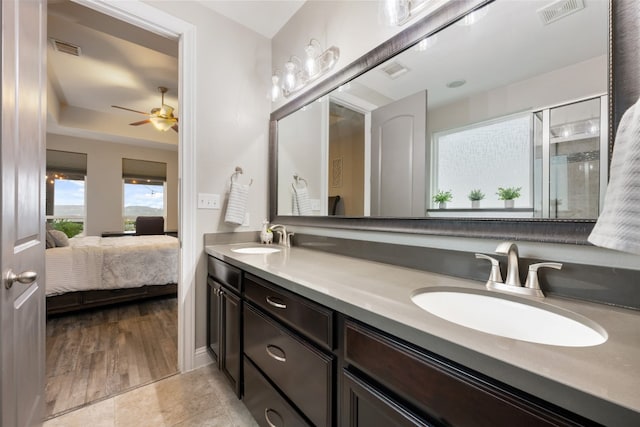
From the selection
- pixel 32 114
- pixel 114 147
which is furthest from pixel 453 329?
pixel 114 147

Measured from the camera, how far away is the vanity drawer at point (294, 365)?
2.80ft

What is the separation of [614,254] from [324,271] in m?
0.89

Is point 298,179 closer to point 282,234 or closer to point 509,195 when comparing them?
point 282,234

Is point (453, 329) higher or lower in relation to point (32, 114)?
lower

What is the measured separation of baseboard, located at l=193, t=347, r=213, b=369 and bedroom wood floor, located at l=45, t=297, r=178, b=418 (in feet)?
0.48

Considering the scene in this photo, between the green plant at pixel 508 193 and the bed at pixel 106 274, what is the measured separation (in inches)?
133

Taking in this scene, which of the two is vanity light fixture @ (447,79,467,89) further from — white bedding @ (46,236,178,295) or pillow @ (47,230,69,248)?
pillow @ (47,230,69,248)

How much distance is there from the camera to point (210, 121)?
6.35ft

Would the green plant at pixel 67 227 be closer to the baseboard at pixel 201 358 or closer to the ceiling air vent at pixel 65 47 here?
the ceiling air vent at pixel 65 47

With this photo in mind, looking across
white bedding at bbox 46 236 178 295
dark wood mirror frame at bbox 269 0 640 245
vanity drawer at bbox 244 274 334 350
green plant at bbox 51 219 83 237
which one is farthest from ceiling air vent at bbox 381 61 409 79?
green plant at bbox 51 219 83 237

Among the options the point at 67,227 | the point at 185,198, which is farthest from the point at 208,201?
the point at 67,227

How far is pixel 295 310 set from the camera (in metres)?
0.97

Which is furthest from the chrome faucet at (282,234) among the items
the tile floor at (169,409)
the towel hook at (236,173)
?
the tile floor at (169,409)

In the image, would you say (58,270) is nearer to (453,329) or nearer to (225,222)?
(225,222)
